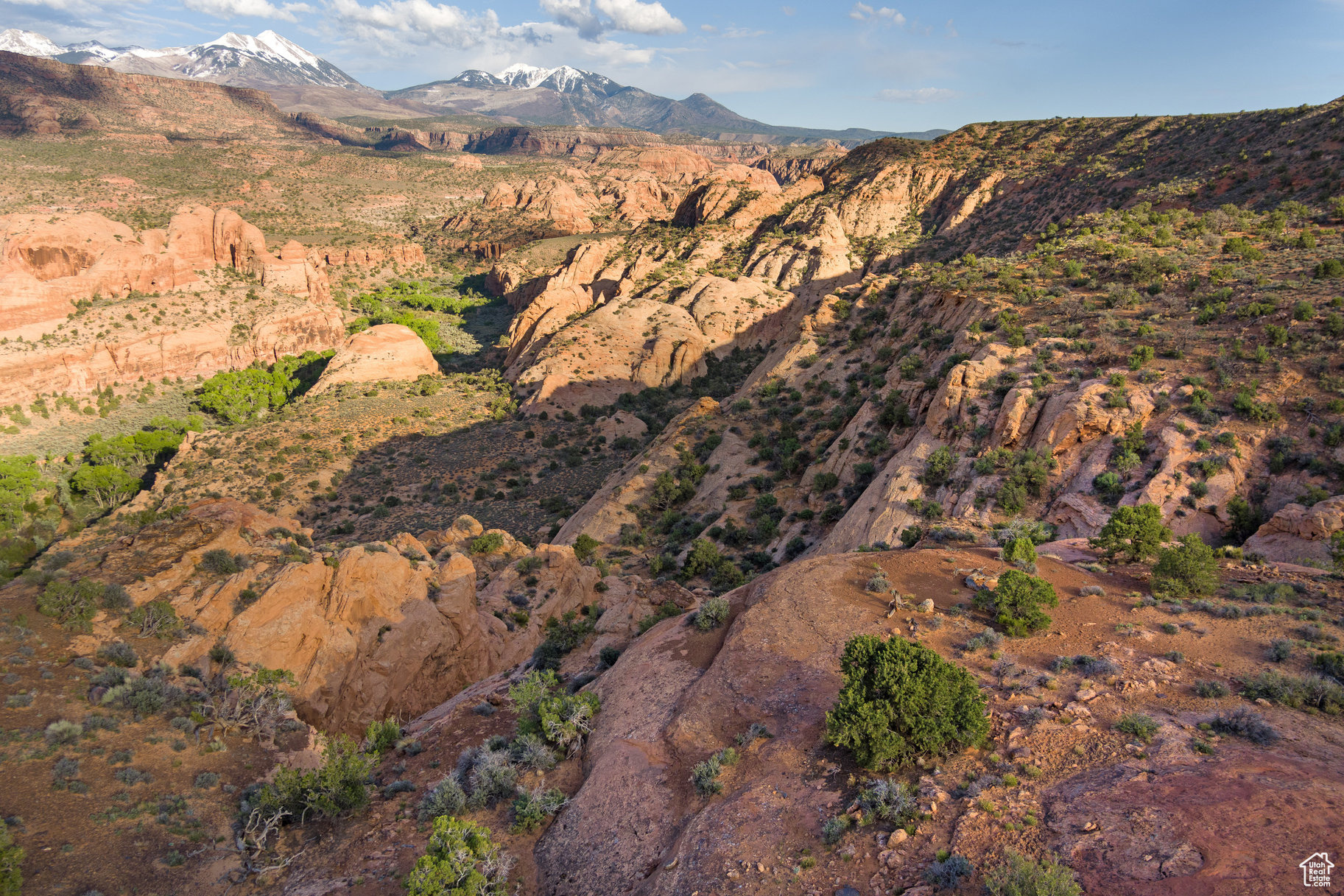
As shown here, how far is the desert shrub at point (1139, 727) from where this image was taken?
27.7 feet

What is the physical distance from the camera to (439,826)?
29.5ft

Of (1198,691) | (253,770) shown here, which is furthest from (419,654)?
(1198,691)

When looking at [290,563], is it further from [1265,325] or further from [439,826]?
[1265,325]

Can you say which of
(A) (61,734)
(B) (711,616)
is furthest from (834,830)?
(A) (61,734)

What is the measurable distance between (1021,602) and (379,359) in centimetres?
5781

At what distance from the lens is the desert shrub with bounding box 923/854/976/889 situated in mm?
6914

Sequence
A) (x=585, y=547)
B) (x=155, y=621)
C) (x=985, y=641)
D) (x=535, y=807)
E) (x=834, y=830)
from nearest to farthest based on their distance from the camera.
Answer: (x=834, y=830), (x=535, y=807), (x=985, y=641), (x=155, y=621), (x=585, y=547)

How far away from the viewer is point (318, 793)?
11.2 metres

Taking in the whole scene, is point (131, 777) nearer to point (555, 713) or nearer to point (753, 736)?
point (555, 713)

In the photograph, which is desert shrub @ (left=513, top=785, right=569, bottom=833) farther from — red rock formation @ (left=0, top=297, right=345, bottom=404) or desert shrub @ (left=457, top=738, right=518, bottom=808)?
red rock formation @ (left=0, top=297, right=345, bottom=404)

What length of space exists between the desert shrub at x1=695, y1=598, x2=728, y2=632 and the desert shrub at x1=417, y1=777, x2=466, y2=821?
20.1 feet

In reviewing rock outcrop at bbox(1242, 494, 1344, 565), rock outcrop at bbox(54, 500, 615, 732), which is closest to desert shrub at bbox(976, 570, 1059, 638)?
rock outcrop at bbox(1242, 494, 1344, 565)

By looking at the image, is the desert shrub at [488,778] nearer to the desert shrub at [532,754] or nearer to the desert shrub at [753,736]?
the desert shrub at [532,754]

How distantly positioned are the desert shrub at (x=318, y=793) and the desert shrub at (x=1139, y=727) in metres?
12.9
